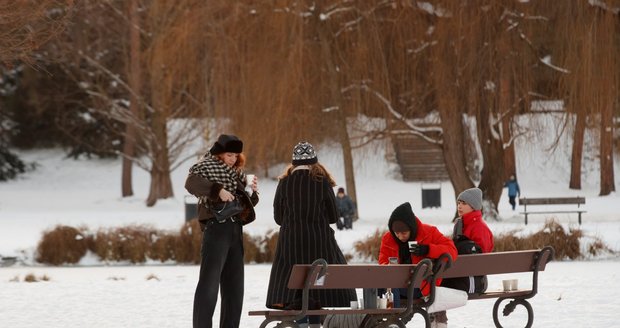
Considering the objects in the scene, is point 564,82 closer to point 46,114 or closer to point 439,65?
point 439,65

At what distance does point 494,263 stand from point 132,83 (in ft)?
100.0

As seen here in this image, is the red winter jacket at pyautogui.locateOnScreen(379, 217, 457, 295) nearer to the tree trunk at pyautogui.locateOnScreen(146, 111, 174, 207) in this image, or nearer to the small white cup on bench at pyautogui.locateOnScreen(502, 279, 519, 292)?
the small white cup on bench at pyautogui.locateOnScreen(502, 279, 519, 292)

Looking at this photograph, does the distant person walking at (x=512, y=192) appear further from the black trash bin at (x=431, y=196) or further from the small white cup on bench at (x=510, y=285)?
the small white cup on bench at (x=510, y=285)

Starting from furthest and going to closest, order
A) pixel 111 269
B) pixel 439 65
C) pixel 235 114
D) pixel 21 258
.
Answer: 1. pixel 235 114
2. pixel 439 65
3. pixel 21 258
4. pixel 111 269

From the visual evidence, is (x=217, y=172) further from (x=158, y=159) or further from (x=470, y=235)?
(x=158, y=159)

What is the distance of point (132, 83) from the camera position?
39719mm

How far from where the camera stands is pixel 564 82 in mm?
22875

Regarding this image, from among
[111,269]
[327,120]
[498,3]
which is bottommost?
[111,269]

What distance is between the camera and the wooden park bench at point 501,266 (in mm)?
9953

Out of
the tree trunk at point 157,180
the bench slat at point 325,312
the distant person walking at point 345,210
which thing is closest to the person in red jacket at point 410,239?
the bench slat at point 325,312

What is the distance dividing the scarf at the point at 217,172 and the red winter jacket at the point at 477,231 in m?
1.96

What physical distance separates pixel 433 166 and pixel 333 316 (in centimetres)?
3520

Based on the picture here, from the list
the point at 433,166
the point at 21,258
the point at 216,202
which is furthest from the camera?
the point at 433,166

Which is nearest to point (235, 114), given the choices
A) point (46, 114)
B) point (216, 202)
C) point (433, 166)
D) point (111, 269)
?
point (111, 269)
